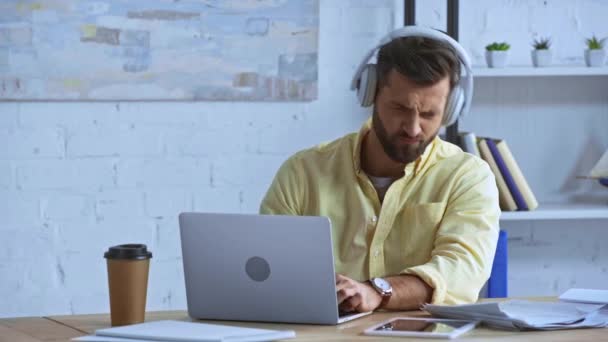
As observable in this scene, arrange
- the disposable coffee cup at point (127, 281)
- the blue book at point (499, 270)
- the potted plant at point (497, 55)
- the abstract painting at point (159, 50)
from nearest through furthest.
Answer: the disposable coffee cup at point (127, 281) → the abstract painting at point (159, 50) → the blue book at point (499, 270) → the potted plant at point (497, 55)

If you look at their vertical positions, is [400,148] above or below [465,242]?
above

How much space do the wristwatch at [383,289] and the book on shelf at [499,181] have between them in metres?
1.34

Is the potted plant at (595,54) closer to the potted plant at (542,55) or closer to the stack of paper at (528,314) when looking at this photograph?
the potted plant at (542,55)

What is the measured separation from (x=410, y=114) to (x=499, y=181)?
1033mm

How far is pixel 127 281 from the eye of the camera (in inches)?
67.4

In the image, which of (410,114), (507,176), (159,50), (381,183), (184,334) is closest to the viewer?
(184,334)

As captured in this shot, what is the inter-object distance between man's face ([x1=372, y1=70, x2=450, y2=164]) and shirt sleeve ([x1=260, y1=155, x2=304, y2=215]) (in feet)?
0.74

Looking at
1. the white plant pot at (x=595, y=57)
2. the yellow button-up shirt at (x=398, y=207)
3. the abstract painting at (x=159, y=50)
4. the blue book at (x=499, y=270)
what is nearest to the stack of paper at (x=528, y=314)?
the yellow button-up shirt at (x=398, y=207)

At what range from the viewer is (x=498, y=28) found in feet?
11.1

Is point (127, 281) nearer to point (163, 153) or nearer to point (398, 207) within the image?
point (398, 207)

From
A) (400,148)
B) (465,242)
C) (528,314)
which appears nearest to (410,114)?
(400,148)

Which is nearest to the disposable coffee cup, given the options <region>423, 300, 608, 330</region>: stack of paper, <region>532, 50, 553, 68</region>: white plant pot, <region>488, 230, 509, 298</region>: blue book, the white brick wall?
<region>423, 300, 608, 330</region>: stack of paper

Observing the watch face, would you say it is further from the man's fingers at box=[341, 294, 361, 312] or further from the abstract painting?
the abstract painting

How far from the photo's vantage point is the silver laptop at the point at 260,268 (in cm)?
166
